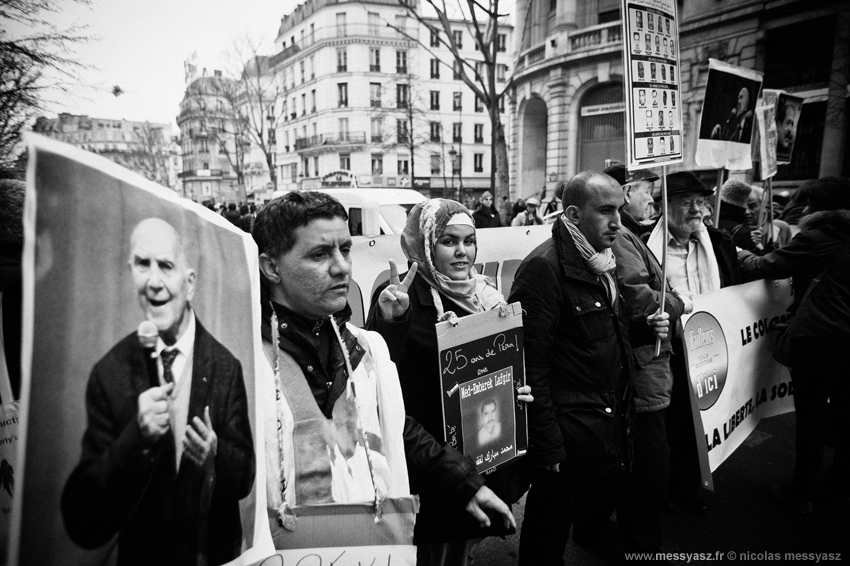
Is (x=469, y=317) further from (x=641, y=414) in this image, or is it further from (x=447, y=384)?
(x=641, y=414)

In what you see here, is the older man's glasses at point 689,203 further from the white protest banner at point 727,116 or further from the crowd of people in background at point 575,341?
the white protest banner at point 727,116

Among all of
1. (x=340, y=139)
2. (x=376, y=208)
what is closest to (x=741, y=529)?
(x=376, y=208)

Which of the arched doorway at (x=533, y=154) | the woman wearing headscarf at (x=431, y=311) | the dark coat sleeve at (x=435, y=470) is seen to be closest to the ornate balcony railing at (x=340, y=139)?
the arched doorway at (x=533, y=154)

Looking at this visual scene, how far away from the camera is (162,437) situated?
81cm

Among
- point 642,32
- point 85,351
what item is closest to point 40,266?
point 85,351

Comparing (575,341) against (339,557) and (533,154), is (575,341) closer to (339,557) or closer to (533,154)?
(339,557)

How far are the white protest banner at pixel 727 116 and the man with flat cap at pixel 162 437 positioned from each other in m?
3.56

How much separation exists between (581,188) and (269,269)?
1612 millimetres

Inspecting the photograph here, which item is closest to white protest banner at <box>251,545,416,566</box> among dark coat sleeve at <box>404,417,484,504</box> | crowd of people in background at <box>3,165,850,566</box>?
crowd of people in background at <box>3,165,850,566</box>

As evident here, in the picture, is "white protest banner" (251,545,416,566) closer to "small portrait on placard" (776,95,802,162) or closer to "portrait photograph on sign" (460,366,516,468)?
"portrait photograph on sign" (460,366,516,468)

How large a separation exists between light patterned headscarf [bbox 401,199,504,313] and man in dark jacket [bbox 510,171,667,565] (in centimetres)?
17

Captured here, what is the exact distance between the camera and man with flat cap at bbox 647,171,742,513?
122 inches

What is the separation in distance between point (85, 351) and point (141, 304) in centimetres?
11

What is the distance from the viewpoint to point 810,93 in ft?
48.6
